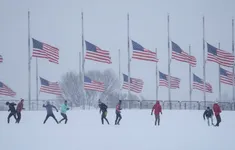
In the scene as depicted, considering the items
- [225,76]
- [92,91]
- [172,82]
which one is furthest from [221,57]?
[92,91]

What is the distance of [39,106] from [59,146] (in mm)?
36815

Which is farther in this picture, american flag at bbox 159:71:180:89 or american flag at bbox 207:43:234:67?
american flag at bbox 159:71:180:89

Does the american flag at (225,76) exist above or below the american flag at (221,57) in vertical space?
below

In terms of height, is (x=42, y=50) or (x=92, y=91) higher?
(x=42, y=50)

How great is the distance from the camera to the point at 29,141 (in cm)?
1702

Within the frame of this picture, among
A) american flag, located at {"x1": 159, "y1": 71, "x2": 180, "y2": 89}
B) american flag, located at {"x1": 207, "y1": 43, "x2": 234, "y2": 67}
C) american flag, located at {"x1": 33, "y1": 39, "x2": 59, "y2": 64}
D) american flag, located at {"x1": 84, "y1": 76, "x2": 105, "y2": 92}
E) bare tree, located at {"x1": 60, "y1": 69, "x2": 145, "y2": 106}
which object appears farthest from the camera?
bare tree, located at {"x1": 60, "y1": 69, "x2": 145, "y2": 106}

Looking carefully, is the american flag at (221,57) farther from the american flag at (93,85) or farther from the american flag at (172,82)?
the american flag at (93,85)

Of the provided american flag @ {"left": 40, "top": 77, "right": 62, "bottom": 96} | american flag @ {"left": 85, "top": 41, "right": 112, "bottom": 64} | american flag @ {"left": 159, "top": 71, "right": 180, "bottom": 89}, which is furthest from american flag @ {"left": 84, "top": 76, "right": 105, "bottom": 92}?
american flag @ {"left": 159, "top": 71, "right": 180, "bottom": 89}

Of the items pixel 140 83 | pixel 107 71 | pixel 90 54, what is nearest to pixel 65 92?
pixel 107 71

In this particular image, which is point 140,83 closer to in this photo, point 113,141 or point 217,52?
point 217,52

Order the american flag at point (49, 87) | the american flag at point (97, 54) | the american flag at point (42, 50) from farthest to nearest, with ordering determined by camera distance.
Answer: the american flag at point (49, 87) → the american flag at point (97, 54) → the american flag at point (42, 50)

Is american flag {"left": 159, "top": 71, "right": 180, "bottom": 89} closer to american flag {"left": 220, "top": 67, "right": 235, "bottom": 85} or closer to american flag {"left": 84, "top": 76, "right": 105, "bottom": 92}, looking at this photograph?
american flag {"left": 220, "top": 67, "right": 235, "bottom": 85}

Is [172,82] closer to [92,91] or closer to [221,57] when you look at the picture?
[221,57]

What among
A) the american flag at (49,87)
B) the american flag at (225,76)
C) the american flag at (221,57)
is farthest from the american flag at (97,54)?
the american flag at (225,76)
